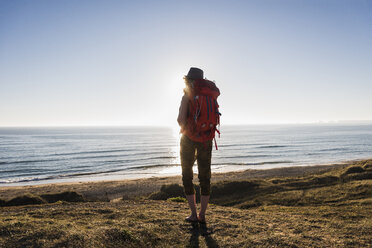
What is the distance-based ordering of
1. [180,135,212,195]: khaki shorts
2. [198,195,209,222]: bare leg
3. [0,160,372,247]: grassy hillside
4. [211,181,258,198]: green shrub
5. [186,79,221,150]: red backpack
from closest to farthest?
[0,160,372,247]: grassy hillside → [186,79,221,150]: red backpack → [180,135,212,195]: khaki shorts → [198,195,209,222]: bare leg → [211,181,258,198]: green shrub

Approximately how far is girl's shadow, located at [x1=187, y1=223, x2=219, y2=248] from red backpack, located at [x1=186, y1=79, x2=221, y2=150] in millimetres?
1388

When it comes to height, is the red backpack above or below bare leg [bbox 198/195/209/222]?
above

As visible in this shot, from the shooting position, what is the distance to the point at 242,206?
9672mm

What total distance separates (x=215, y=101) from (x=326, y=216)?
3.35 m

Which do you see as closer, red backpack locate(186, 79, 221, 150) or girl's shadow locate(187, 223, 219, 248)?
girl's shadow locate(187, 223, 219, 248)

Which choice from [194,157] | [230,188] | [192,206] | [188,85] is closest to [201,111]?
[188,85]

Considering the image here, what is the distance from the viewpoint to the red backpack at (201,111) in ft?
12.8

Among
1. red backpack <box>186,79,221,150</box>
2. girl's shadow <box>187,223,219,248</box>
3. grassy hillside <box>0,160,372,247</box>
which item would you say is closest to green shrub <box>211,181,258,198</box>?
grassy hillside <box>0,160,372,247</box>

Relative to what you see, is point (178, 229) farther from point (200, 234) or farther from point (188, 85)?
point (188, 85)

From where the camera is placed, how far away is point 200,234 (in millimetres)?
3697

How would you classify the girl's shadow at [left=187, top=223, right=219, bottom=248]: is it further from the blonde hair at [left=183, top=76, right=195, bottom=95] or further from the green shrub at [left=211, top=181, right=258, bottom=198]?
the green shrub at [left=211, top=181, right=258, bottom=198]

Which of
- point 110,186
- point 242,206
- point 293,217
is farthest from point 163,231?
point 110,186

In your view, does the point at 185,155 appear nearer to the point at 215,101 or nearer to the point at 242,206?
the point at 215,101

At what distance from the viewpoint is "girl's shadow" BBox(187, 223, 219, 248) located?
3.34m
